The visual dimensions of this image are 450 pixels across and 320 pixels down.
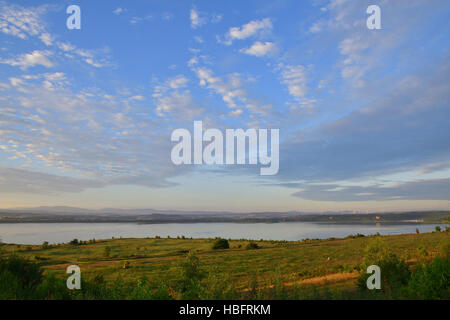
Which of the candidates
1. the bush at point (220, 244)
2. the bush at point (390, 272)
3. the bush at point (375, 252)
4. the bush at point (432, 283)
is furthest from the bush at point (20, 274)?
the bush at point (220, 244)

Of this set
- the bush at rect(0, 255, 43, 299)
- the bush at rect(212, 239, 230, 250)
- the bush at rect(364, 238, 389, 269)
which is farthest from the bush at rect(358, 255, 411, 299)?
the bush at rect(212, 239, 230, 250)

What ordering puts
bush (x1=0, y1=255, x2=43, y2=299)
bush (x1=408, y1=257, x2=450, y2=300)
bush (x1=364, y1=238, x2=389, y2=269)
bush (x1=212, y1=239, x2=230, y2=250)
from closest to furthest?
bush (x1=408, y1=257, x2=450, y2=300), bush (x1=0, y1=255, x2=43, y2=299), bush (x1=364, y1=238, x2=389, y2=269), bush (x1=212, y1=239, x2=230, y2=250)

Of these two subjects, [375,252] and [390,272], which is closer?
[390,272]

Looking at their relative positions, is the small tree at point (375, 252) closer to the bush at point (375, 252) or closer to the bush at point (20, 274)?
the bush at point (375, 252)

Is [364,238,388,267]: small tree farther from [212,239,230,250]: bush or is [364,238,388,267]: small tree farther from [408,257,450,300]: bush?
[212,239,230,250]: bush

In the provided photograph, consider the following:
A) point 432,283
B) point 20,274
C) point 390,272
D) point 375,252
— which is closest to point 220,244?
point 375,252

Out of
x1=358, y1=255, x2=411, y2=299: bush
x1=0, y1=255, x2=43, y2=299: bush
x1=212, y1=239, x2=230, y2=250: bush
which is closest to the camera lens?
x1=0, y1=255, x2=43, y2=299: bush

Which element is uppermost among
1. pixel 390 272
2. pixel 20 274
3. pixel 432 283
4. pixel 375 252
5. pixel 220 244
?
pixel 432 283

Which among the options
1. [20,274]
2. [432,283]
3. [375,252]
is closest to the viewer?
[432,283]

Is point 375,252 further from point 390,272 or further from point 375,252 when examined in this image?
point 390,272
